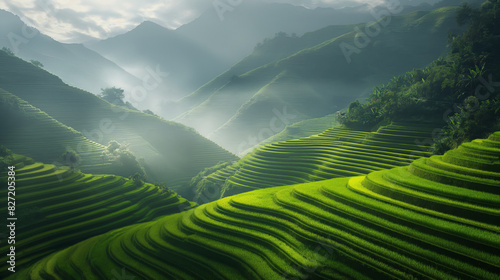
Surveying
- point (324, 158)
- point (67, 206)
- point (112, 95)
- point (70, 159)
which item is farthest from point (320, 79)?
point (67, 206)

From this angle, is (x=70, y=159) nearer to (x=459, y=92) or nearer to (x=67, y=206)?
(x=67, y=206)

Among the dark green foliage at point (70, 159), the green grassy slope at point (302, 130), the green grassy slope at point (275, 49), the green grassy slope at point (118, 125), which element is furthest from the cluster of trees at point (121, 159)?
the green grassy slope at point (275, 49)

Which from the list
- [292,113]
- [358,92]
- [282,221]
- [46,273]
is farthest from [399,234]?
[358,92]

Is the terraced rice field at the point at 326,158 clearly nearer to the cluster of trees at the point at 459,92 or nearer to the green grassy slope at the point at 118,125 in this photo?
the cluster of trees at the point at 459,92

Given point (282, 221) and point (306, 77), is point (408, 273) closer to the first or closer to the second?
point (282, 221)

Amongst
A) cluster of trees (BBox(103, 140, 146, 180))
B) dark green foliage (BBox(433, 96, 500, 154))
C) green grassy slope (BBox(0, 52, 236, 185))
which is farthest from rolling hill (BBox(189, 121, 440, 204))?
green grassy slope (BBox(0, 52, 236, 185))

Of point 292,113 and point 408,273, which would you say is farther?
point 292,113
